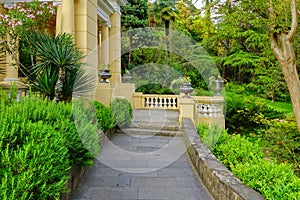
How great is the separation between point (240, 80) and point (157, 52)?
7.04 meters

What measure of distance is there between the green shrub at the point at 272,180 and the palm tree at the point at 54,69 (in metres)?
3.84

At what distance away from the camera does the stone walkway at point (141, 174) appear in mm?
3811

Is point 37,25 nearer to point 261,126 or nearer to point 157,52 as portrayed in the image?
point 261,126

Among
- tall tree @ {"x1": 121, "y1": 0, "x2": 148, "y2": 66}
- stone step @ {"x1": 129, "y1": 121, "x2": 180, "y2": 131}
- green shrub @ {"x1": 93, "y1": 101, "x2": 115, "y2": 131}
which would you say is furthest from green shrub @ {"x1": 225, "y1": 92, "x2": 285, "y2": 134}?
→ tall tree @ {"x1": 121, "y1": 0, "x2": 148, "y2": 66}

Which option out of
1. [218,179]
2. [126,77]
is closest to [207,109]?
[126,77]

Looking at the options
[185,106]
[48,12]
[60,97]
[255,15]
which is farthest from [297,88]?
[48,12]

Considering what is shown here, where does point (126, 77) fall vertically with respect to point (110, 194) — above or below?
above

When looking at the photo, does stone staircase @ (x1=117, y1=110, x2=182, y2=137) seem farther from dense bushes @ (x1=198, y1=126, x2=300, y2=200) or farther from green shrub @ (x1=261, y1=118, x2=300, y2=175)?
dense bushes @ (x1=198, y1=126, x2=300, y2=200)

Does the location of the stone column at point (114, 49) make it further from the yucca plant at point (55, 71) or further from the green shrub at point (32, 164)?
the green shrub at point (32, 164)

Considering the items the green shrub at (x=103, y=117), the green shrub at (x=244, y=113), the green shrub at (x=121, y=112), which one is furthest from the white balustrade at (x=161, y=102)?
the green shrub at (x=103, y=117)

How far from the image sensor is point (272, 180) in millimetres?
3105

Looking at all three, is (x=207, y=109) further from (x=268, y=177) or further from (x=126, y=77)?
(x=268, y=177)

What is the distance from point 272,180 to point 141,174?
2.22 metres

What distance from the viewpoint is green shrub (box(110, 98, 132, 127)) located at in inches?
308
